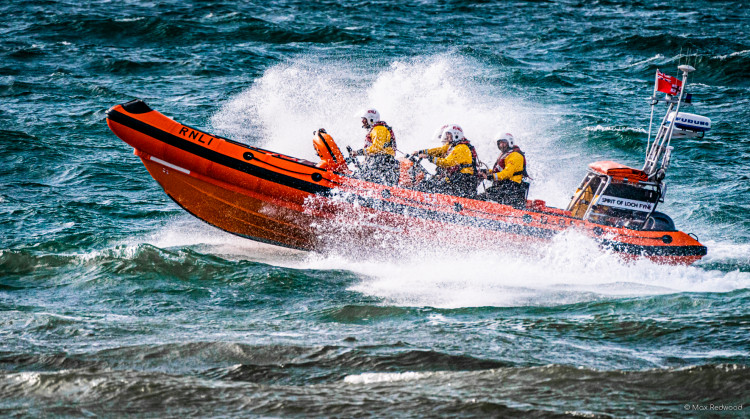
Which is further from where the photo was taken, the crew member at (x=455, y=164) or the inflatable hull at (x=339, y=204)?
the crew member at (x=455, y=164)

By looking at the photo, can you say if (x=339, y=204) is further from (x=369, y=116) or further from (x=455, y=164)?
(x=455, y=164)

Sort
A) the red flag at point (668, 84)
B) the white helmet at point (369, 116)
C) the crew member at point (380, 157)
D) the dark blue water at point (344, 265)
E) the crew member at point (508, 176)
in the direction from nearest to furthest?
the dark blue water at point (344, 265) → the red flag at point (668, 84) → the crew member at point (508, 176) → the crew member at point (380, 157) → the white helmet at point (369, 116)

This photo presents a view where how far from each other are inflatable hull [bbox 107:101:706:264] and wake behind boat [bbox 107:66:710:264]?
11 mm

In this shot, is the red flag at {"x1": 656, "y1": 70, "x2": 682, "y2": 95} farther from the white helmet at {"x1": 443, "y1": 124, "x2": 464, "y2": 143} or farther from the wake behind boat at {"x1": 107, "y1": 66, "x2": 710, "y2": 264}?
the white helmet at {"x1": 443, "y1": 124, "x2": 464, "y2": 143}

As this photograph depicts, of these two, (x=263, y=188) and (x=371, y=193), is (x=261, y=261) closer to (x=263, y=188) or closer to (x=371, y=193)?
(x=263, y=188)

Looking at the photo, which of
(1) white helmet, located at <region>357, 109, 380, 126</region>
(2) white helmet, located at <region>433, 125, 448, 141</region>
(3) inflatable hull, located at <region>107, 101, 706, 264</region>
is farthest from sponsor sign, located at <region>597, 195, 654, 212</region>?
(1) white helmet, located at <region>357, 109, 380, 126</region>

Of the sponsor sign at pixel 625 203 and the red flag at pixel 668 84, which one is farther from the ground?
the red flag at pixel 668 84

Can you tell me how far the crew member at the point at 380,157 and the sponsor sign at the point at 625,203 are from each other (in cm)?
240

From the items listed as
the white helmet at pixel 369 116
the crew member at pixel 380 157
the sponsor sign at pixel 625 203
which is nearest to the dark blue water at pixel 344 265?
the sponsor sign at pixel 625 203

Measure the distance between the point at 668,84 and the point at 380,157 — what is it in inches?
131

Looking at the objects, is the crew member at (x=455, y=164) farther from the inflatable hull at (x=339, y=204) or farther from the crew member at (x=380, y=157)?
the crew member at (x=380, y=157)

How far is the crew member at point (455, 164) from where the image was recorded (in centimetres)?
888

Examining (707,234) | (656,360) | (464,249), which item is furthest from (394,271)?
(707,234)

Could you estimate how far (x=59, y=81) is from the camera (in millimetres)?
16156
